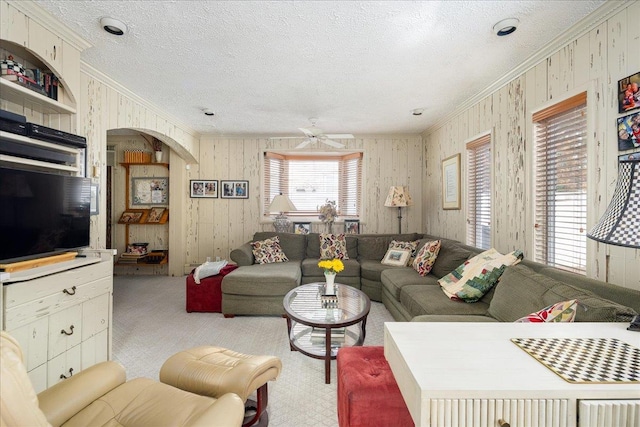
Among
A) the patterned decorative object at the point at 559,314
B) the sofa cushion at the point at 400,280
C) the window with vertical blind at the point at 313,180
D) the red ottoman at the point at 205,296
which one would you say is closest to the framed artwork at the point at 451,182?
the sofa cushion at the point at 400,280

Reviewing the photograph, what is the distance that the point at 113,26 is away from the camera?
203 centimetres

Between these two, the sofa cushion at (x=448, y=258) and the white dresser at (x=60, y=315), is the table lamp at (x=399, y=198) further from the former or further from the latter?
the white dresser at (x=60, y=315)

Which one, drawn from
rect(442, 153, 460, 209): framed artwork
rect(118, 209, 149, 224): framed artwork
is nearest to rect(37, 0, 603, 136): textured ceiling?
rect(442, 153, 460, 209): framed artwork

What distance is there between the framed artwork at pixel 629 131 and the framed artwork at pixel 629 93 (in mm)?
57

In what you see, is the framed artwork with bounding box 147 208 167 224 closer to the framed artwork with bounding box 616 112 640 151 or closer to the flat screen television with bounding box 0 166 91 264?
the flat screen television with bounding box 0 166 91 264

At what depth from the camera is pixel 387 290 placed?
3.43 metres

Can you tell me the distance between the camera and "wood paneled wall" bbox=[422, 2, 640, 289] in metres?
1.78

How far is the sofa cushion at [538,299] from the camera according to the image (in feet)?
4.40

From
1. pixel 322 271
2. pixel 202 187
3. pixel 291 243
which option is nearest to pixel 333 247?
pixel 322 271

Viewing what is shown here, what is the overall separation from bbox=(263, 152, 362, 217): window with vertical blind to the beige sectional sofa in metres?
0.86

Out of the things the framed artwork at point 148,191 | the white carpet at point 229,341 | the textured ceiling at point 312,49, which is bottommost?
the white carpet at point 229,341

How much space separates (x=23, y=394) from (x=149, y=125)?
3771 mm

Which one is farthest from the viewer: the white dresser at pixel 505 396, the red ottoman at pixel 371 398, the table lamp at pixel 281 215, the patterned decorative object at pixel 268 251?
the table lamp at pixel 281 215

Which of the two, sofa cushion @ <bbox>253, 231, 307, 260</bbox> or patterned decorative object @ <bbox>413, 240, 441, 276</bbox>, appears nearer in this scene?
patterned decorative object @ <bbox>413, 240, 441, 276</bbox>
